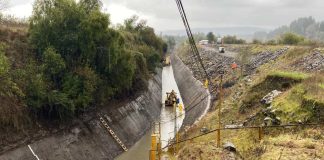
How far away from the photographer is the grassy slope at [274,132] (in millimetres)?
22156

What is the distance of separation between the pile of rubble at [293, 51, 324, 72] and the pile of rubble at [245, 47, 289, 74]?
11.6m

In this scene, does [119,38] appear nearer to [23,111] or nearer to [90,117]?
[90,117]

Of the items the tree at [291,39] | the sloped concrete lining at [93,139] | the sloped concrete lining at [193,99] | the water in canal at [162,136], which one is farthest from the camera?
the tree at [291,39]

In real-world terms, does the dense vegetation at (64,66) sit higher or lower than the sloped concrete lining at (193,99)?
higher

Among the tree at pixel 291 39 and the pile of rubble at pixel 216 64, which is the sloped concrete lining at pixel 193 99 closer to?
the pile of rubble at pixel 216 64

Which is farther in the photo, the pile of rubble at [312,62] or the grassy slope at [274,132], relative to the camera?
the pile of rubble at [312,62]

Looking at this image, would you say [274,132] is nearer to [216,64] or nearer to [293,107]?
[293,107]

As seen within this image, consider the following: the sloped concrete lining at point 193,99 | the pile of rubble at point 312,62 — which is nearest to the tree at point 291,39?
the sloped concrete lining at point 193,99

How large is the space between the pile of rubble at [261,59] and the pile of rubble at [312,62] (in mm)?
11625

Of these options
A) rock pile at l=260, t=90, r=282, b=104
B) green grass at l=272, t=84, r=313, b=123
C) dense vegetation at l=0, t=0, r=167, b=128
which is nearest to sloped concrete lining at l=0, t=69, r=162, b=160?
dense vegetation at l=0, t=0, r=167, b=128

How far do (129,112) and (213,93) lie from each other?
1464 cm

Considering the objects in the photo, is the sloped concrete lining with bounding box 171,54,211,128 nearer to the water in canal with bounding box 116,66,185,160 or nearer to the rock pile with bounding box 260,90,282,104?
the water in canal with bounding box 116,66,185,160

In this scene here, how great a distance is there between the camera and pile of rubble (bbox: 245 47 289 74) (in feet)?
211

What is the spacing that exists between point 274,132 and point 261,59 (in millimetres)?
43041
